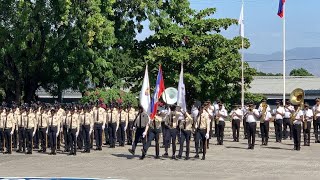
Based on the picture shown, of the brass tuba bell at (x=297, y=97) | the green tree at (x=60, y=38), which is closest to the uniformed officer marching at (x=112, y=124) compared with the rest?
the brass tuba bell at (x=297, y=97)

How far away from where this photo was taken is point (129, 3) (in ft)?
120

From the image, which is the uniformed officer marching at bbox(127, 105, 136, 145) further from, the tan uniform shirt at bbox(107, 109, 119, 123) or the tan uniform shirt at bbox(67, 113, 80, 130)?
the tan uniform shirt at bbox(67, 113, 80, 130)

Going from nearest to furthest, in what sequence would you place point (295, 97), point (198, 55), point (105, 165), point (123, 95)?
point (105, 165), point (295, 97), point (123, 95), point (198, 55)

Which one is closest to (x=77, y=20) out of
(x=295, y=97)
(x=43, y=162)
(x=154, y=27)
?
(x=154, y=27)

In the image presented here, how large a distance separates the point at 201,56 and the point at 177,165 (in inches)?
598

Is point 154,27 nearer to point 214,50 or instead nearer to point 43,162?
point 214,50

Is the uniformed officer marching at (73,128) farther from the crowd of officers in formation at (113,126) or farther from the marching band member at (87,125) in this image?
the marching band member at (87,125)

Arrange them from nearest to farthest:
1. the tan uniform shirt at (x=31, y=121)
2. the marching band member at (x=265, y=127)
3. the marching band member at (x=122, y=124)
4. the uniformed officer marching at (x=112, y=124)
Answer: the tan uniform shirt at (x=31, y=121) → the uniformed officer marching at (x=112, y=124) → the marching band member at (x=265, y=127) → the marching band member at (x=122, y=124)

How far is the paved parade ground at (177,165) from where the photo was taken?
58.1 ft

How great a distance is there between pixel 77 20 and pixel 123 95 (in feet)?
16.7

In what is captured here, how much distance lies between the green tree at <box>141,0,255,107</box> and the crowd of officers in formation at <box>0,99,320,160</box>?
26.0ft

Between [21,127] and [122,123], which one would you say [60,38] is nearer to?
[122,123]

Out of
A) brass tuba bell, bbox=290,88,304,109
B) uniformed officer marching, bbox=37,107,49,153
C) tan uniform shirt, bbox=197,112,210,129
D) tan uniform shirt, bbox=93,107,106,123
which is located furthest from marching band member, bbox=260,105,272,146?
uniformed officer marching, bbox=37,107,49,153

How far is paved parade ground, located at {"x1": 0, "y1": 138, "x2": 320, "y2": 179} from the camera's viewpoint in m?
17.7
